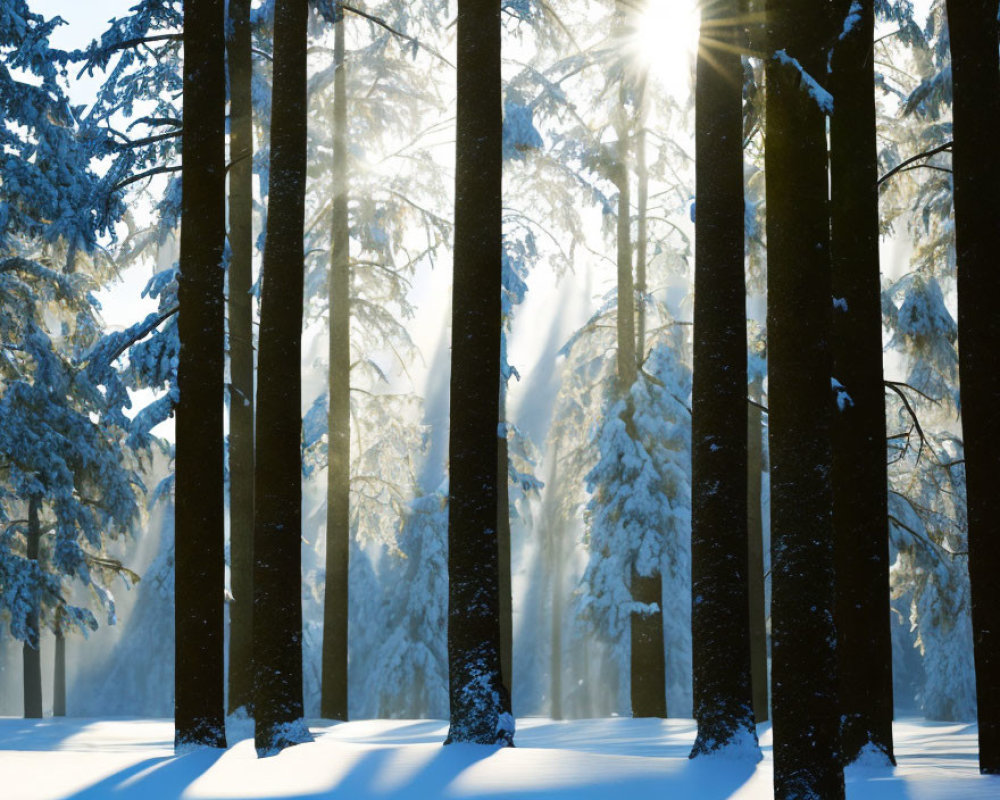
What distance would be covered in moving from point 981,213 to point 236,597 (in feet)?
35.8

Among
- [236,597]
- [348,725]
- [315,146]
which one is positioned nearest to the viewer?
[236,597]

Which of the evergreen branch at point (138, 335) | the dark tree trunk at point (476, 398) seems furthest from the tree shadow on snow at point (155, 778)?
the evergreen branch at point (138, 335)

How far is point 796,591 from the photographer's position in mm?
6930

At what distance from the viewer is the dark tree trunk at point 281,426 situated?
10547mm

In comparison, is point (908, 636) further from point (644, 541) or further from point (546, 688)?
point (644, 541)

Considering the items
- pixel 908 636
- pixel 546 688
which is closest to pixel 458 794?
pixel 908 636

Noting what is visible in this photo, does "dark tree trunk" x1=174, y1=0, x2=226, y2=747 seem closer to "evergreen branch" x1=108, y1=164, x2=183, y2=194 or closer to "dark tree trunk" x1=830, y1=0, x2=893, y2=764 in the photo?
"evergreen branch" x1=108, y1=164, x2=183, y2=194

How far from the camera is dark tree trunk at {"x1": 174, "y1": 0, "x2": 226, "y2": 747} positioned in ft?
34.3

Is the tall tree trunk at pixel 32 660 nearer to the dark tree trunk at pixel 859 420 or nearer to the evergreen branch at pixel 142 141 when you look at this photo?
the evergreen branch at pixel 142 141

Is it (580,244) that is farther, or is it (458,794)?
(580,244)

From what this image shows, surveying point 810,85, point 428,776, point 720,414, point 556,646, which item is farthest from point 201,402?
point 556,646

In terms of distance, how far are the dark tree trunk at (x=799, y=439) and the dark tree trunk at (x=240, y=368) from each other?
9.92 metres

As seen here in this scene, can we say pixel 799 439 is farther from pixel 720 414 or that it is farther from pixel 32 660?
pixel 32 660

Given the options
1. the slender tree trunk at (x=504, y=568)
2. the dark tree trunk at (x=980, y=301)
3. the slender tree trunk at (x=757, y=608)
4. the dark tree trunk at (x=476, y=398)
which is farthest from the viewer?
the slender tree trunk at (x=504, y=568)
